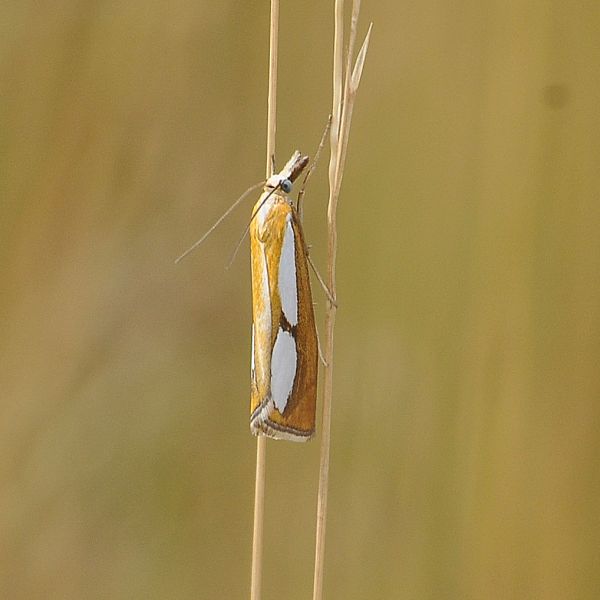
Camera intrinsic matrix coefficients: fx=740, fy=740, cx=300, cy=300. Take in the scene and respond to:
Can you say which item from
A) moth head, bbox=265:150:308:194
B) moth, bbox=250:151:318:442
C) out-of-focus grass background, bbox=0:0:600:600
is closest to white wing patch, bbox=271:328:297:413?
moth, bbox=250:151:318:442

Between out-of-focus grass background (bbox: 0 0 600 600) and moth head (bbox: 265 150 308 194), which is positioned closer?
moth head (bbox: 265 150 308 194)

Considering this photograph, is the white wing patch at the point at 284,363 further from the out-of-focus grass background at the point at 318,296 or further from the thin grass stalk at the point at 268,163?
the out-of-focus grass background at the point at 318,296

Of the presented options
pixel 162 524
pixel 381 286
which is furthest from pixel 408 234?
pixel 162 524

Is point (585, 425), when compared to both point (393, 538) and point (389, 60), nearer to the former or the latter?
point (393, 538)

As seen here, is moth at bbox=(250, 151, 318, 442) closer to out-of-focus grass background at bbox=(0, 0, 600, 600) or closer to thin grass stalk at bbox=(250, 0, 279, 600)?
thin grass stalk at bbox=(250, 0, 279, 600)

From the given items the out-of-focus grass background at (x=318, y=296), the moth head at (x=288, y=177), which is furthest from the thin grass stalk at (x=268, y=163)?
the out-of-focus grass background at (x=318, y=296)

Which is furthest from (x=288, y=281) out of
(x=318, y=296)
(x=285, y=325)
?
(x=318, y=296)
